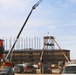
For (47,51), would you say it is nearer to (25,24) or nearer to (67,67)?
(25,24)

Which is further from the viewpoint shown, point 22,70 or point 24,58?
point 24,58

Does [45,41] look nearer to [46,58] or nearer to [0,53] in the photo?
[46,58]

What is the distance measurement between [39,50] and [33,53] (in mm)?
3241

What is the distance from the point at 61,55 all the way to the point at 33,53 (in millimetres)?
12378

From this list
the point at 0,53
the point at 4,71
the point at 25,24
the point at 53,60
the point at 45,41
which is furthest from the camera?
the point at 53,60

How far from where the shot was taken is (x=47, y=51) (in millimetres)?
135000

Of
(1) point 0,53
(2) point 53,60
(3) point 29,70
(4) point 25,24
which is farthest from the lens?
(2) point 53,60

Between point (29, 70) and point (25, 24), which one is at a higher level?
point (25, 24)

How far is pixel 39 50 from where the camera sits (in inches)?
5458

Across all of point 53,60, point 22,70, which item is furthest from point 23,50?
point 22,70

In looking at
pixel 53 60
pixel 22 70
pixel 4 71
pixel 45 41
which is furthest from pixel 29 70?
pixel 53 60

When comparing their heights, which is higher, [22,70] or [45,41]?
[45,41]

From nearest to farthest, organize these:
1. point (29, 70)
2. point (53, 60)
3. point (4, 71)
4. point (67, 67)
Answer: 1. point (67, 67)
2. point (4, 71)
3. point (29, 70)
4. point (53, 60)

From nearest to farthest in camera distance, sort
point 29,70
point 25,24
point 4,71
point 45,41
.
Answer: point 4,71 < point 25,24 < point 29,70 < point 45,41
